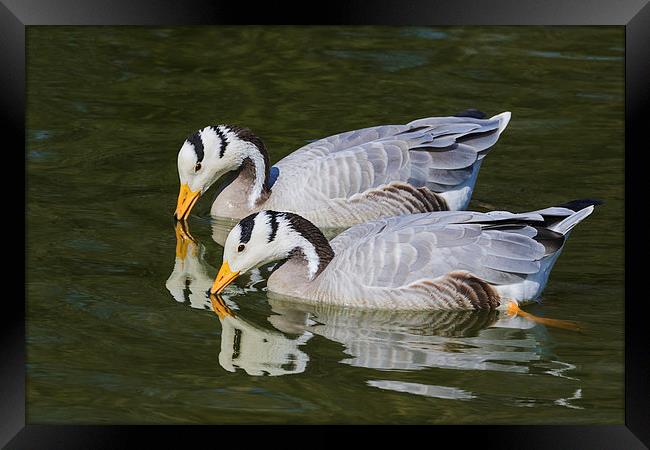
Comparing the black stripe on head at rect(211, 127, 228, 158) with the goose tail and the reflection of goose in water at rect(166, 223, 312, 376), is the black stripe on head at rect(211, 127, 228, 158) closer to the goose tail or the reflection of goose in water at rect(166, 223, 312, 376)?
the reflection of goose in water at rect(166, 223, 312, 376)

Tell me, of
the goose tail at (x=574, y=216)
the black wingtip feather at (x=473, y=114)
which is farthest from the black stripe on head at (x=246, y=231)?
the black wingtip feather at (x=473, y=114)

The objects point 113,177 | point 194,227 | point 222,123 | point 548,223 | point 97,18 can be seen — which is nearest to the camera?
point 97,18

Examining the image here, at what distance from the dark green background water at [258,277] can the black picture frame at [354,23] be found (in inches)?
21.1

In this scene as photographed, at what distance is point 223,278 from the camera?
13969 millimetres

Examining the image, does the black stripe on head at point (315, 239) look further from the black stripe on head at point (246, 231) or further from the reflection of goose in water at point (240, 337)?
the reflection of goose in water at point (240, 337)

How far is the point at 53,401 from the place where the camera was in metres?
11.4

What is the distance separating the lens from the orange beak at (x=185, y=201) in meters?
16.7

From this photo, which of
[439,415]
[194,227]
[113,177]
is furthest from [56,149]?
[439,415]

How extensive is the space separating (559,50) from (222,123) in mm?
4622

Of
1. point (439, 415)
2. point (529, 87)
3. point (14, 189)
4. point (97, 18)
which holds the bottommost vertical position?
point (439, 415)

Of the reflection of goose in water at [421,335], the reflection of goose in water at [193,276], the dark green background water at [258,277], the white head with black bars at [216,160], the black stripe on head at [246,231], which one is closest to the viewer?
the dark green background water at [258,277]

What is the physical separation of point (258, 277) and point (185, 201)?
8.00 ft

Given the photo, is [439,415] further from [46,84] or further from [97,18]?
[46,84]

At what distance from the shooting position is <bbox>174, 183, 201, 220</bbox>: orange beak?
16734mm
